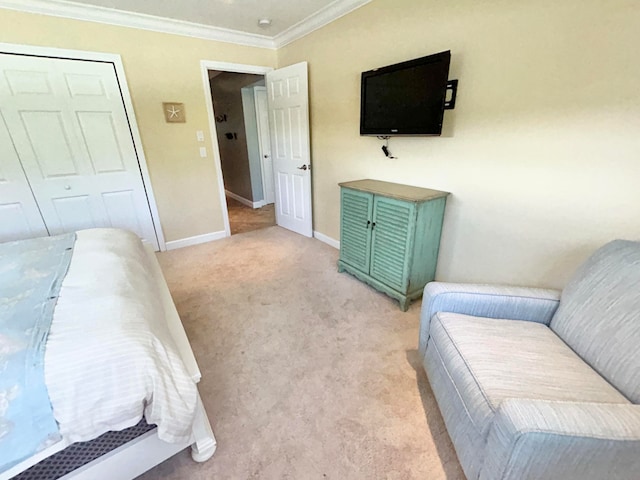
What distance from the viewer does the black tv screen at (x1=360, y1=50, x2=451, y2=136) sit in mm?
1900

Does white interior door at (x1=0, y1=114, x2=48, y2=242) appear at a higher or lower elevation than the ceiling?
lower

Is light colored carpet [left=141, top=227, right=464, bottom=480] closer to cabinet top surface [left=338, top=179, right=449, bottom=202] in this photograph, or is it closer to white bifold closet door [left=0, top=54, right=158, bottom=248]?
cabinet top surface [left=338, top=179, right=449, bottom=202]

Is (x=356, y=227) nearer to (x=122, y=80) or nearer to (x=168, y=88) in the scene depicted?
(x=168, y=88)

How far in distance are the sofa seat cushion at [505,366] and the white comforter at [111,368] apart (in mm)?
1015

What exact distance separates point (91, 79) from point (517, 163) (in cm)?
365

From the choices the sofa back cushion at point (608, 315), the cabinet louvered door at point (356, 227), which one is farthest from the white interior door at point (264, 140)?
the sofa back cushion at point (608, 315)

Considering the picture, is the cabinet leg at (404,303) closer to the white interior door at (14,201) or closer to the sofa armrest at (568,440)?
the sofa armrest at (568,440)

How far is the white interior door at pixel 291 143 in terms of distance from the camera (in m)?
3.27

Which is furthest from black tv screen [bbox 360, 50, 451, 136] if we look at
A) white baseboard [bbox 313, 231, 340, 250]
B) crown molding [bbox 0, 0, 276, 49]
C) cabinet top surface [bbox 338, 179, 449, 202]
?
crown molding [bbox 0, 0, 276, 49]

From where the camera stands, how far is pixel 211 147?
136 inches

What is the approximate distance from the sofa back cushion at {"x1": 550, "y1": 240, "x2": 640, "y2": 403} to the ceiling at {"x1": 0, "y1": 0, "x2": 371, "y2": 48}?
2.53 m

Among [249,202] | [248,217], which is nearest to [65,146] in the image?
[248,217]

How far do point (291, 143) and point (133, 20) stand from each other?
1.87 m

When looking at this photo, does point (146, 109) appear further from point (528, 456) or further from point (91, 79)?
point (528, 456)
